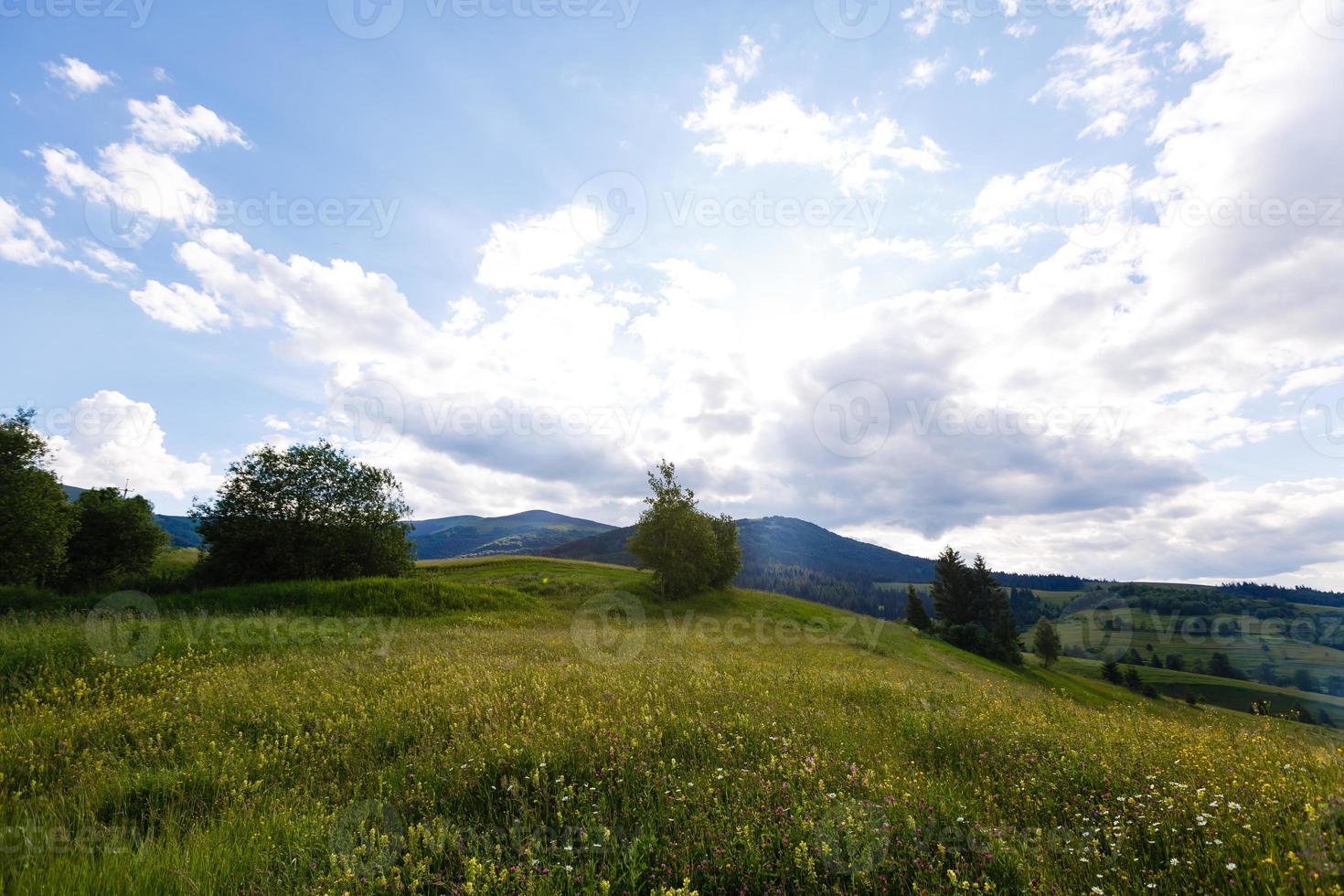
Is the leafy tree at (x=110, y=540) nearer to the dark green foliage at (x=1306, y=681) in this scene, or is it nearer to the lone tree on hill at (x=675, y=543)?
the lone tree on hill at (x=675, y=543)

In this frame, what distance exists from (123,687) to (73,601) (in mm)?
20946

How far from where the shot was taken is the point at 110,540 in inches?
1660

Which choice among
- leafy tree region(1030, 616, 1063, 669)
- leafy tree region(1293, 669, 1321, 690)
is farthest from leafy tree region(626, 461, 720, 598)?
leafy tree region(1293, 669, 1321, 690)

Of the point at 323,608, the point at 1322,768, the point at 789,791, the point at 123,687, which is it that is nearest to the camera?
the point at 789,791

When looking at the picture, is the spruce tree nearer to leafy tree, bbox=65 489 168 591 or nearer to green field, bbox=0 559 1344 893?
green field, bbox=0 559 1344 893

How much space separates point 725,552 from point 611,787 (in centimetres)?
4651

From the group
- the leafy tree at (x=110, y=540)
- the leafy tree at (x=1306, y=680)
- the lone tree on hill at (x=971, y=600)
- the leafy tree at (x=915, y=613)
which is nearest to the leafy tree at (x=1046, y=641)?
the lone tree on hill at (x=971, y=600)

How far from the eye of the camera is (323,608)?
1001 inches

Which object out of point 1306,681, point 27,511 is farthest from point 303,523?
point 1306,681

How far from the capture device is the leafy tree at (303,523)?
31016 mm

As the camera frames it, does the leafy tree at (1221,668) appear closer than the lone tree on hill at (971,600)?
No

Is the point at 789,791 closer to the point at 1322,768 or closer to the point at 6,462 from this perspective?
the point at 1322,768

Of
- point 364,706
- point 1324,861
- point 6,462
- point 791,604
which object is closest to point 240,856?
point 364,706

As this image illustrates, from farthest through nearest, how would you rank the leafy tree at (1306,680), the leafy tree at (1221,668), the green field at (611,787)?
the leafy tree at (1306,680) < the leafy tree at (1221,668) < the green field at (611,787)
